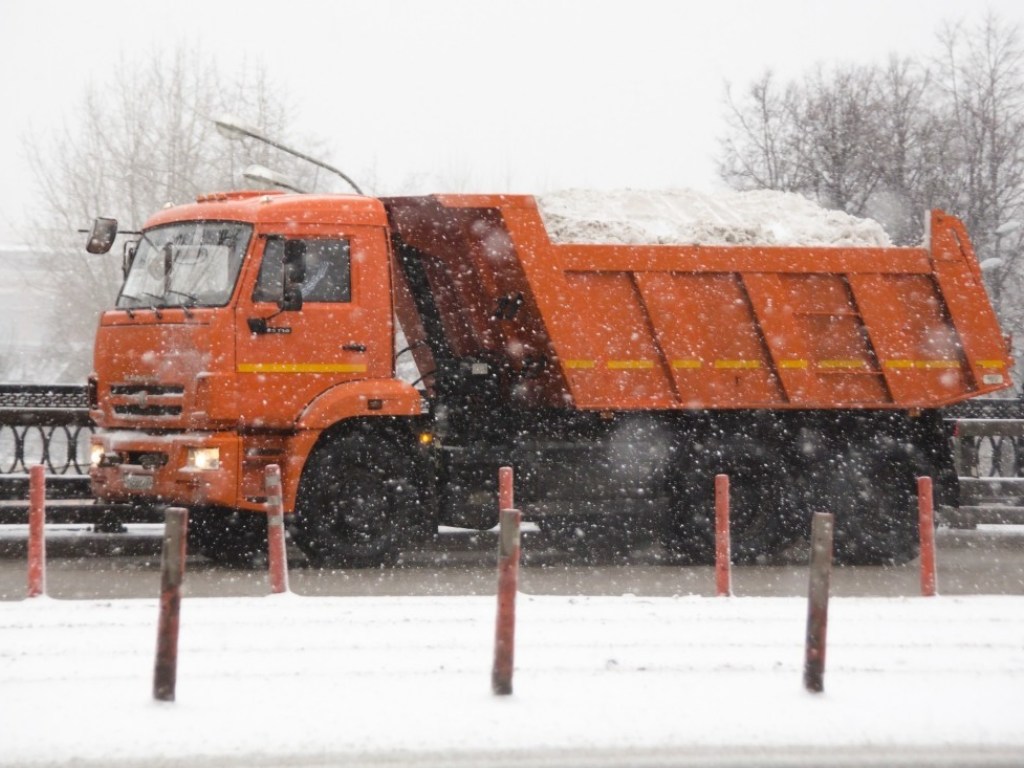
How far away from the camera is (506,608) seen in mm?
6625

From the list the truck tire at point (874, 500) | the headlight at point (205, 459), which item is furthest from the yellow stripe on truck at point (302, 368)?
the truck tire at point (874, 500)

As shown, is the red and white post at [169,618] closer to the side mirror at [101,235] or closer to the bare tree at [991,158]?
the side mirror at [101,235]

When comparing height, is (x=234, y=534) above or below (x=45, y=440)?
below

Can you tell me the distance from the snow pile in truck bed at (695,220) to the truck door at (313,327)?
5.72ft

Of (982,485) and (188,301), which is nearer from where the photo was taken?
(188,301)

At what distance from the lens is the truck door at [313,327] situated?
11297 millimetres

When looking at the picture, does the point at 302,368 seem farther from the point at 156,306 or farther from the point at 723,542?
the point at 723,542

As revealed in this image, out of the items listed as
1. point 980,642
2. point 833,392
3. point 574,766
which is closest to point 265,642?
point 574,766

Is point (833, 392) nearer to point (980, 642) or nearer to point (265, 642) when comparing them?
point (980, 642)

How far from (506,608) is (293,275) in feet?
17.3

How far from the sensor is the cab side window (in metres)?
11.5

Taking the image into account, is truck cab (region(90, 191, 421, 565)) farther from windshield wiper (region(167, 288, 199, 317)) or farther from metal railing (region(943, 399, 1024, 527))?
metal railing (region(943, 399, 1024, 527))

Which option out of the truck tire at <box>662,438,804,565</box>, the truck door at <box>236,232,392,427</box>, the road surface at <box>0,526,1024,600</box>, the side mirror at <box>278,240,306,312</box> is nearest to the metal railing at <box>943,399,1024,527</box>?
the road surface at <box>0,526,1024,600</box>

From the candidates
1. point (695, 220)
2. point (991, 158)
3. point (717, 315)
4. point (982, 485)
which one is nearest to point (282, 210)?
point (695, 220)
